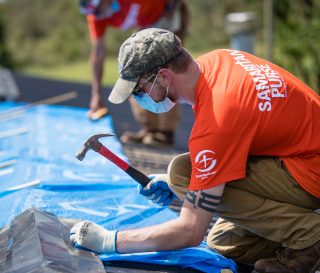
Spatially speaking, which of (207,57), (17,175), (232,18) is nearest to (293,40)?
Result: (232,18)

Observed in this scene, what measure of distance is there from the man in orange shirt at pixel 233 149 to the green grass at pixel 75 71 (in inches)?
445

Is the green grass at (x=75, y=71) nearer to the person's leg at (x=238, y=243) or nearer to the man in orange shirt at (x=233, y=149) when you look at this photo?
the person's leg at (x=238, y=243)

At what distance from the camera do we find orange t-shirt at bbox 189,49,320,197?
1.78 metres

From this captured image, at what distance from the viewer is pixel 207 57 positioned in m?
2.04

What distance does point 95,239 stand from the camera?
1.96m

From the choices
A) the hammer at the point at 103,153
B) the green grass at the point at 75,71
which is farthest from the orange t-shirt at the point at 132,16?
the green grass at the point at 75,71

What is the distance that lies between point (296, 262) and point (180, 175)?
0.49 meters

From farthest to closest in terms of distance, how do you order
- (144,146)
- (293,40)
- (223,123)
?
(293,40) → (144,146) → (223,123)

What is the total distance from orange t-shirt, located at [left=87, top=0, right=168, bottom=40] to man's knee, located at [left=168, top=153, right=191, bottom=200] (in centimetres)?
225

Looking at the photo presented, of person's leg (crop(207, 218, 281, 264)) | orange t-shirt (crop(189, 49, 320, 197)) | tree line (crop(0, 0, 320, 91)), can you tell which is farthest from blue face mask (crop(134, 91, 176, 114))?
tree line (crop(0, 0, 320, 91))

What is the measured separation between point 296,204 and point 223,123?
1.54 ft

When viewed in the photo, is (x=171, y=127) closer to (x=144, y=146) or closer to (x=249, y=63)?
(x=144, y=146)

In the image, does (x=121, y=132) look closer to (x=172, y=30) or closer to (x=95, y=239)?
(x=172, y=30)

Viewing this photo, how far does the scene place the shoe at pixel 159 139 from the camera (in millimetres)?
4395
